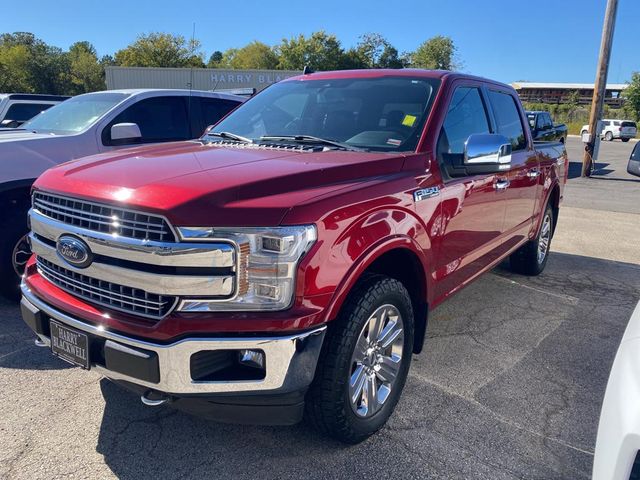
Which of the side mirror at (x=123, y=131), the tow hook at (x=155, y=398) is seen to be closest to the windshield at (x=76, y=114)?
the side mirror at (x=123, y=131)

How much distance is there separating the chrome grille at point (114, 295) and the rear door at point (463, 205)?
1729 millimetres

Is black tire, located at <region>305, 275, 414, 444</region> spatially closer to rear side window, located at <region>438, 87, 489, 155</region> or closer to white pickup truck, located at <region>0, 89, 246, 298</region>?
rear side window, located at <region>438, 87, 489, 155</region>

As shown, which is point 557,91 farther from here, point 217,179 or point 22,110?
point 217,179

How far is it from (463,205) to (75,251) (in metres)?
2.34

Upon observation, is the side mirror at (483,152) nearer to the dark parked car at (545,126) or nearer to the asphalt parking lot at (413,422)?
the asphalt parking lot at (413,422)

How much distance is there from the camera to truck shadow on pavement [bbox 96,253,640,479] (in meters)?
2.52

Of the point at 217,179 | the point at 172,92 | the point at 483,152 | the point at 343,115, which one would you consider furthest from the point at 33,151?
the point at 483,152

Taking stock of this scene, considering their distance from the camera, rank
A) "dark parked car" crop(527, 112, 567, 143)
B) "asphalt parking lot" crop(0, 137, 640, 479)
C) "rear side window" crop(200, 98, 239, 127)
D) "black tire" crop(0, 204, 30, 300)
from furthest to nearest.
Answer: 1. "dark parked car" crop(527, 112, 567, 143)
2. "rear side window" crop(200, 98, 239, 127)
3. "black tire" crop(0, 204, 30, 300)
4. "asphalt parking lot" crop(0, 137, 640, 479)

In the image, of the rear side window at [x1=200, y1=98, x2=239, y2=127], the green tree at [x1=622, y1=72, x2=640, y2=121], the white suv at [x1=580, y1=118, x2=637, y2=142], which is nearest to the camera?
the rear side window at [x1=200, y1=98, x2=239, y2=127]

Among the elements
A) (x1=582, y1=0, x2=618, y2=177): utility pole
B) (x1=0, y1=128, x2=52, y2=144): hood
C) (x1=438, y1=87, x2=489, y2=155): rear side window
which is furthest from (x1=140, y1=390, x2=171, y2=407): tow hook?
(x1=582, y1=0, x2=618, y2=177): utility pole

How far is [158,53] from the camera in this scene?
47094mm

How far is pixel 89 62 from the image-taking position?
55031mm

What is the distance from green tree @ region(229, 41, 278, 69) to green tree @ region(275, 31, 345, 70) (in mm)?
6388

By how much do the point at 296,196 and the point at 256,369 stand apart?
0.76m
